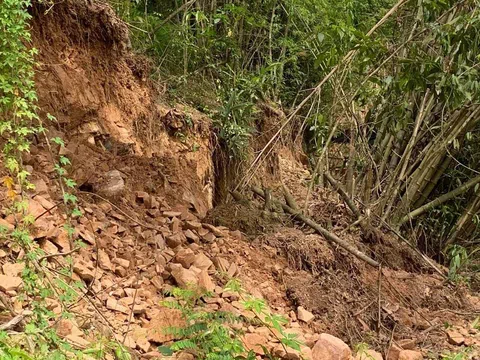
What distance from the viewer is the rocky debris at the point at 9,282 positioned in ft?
7.36

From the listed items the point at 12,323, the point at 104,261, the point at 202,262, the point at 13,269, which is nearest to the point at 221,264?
the point at 202,262

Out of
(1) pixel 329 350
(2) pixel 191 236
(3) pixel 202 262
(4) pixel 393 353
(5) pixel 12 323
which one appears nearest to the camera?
(5) pixel 12 323

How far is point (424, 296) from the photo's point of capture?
421 cm

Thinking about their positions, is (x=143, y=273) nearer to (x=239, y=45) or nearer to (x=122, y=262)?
(x=122, y=262)

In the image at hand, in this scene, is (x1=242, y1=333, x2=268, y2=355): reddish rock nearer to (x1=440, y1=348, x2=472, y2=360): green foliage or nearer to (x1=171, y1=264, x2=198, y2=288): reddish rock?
(x1=171, y1=264, x2=198, y2=288): reddish rock

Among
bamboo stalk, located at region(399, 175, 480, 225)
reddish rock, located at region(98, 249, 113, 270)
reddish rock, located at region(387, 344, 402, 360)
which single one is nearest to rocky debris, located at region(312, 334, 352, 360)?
reddish rock, located at region(387, 344, 402, 360)

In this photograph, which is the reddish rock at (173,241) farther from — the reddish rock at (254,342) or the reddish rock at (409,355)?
the reddish rock at (409,355)

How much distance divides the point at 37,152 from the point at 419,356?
9.59 feet

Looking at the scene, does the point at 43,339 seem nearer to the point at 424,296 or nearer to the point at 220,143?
the point at 220,143

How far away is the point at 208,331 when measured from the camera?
247cm

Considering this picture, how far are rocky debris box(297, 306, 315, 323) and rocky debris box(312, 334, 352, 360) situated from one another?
333mm

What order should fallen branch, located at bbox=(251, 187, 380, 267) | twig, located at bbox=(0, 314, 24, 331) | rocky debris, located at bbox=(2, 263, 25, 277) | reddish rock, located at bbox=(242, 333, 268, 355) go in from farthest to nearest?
fallen branch, located at bbox=(251, 187, 380, 267), reddish rock, located at bbox=(242, 333, 268, 355), rocky debris, located at bbox=(2, 263, 25, 277), twig, located at bbox=(0, 314, 24, 331)

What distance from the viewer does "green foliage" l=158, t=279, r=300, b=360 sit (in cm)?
238

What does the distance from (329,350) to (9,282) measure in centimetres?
181
